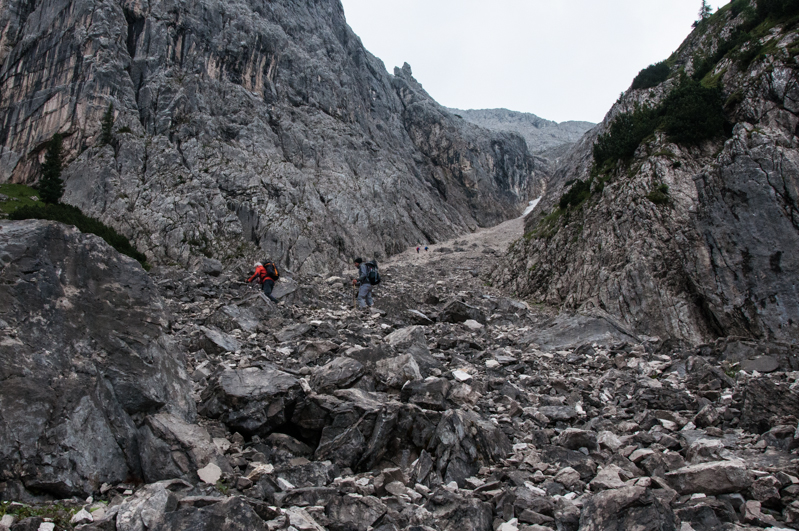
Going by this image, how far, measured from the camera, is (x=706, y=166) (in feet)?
63.1

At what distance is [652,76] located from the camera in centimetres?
3812

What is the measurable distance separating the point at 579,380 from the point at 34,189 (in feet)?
182

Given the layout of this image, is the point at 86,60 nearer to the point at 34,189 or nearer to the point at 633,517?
the point at 34,189

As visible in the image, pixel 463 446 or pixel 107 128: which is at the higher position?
pixel 107 128

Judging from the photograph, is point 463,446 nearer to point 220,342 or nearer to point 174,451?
point 174,451

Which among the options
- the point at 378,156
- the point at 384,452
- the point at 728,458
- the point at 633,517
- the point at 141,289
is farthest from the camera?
the point at 378,156

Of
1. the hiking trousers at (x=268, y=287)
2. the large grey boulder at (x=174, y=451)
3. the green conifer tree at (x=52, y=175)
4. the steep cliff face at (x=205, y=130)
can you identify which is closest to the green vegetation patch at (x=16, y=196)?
the green conifer tree at (x=52, y=175)

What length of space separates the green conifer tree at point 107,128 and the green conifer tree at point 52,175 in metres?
4.04

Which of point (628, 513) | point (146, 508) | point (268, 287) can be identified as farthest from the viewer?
point (268, 287)

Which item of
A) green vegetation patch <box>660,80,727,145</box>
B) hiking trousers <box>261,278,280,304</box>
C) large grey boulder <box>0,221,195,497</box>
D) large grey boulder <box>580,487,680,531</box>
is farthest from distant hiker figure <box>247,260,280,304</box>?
green vegetation patch <box>660,80,727,145</box>

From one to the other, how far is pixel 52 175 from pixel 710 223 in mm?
54928

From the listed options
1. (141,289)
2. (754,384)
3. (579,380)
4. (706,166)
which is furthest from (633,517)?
(706,166)

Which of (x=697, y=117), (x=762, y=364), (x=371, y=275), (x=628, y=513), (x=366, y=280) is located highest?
(x=697, y=117)

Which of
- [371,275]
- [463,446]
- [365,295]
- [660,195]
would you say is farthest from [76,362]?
[660,195]
